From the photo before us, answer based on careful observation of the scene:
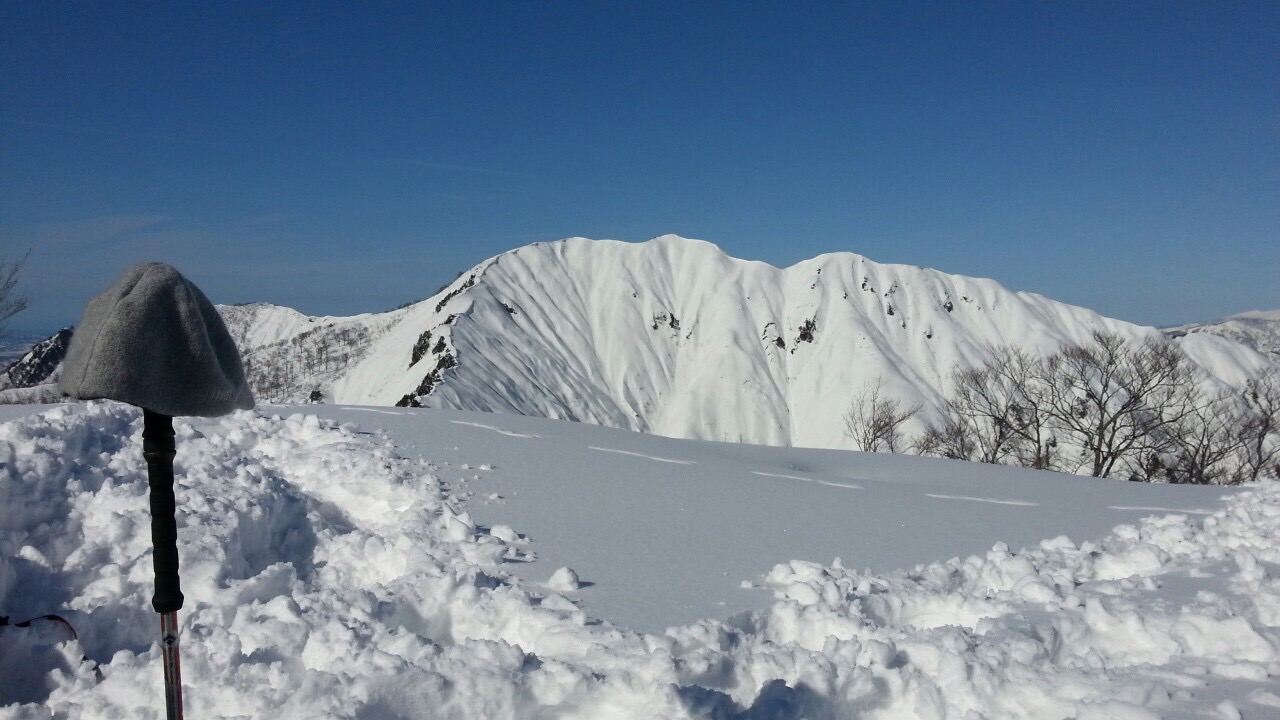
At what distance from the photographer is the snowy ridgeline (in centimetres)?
292

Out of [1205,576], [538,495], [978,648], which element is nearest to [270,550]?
[538,495]

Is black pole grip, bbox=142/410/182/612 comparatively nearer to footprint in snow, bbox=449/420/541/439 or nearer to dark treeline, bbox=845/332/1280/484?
footprint in snow, bbox=449/420/541/439

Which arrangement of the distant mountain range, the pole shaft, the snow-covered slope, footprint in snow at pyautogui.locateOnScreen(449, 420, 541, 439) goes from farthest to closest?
the distant mountain range, the snow-covered slope, footprint in snow at pyautogui.locateOnScreen(449, 420, 541, 439), the pole shaft

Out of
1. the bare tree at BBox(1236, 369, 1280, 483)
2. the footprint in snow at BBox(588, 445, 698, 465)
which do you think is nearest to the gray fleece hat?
the footprint in snow at BBox(588, 445, 698, 465)

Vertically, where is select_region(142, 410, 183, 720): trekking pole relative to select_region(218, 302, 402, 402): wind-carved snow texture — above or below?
below

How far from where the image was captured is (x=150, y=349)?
1.94 metres

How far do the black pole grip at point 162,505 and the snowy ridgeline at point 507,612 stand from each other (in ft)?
2.88

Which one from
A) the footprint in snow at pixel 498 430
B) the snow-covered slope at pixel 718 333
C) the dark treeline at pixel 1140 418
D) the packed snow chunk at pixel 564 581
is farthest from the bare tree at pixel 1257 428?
the snow-covered slope at pixel 718 333

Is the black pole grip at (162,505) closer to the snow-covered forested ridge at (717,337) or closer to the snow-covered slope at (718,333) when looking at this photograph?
the snow-covered forested ridge at (717,337)

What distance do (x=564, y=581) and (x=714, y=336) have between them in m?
76.1

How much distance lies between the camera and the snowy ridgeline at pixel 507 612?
292 cm

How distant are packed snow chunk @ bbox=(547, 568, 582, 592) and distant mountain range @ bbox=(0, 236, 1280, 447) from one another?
50.7 m

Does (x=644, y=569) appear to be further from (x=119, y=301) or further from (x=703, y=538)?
(x=119, y=301)

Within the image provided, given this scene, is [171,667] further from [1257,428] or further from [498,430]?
[1257,428]
